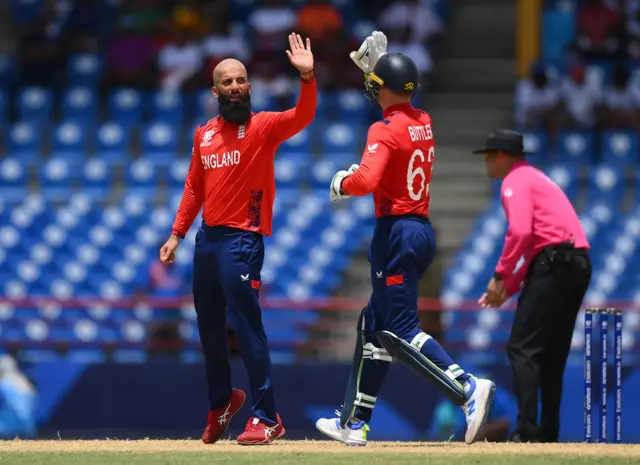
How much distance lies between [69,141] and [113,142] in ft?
1.79

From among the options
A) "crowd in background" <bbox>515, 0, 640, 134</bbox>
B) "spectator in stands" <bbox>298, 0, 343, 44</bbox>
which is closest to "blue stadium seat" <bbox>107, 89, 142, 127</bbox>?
"spectator in stands" <bbox>298, 0, 343, 44</bbox>

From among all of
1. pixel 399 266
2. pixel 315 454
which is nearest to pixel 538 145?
pixel 399 266

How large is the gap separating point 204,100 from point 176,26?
161cm

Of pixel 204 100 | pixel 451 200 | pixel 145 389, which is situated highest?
pixel 204 100

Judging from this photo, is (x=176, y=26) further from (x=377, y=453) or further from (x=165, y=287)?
(x=377, y=453)

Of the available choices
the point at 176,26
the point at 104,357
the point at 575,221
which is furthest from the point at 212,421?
the point at 176,26

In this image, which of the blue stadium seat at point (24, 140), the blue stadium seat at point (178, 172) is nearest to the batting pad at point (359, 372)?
the blue stadium seat at point (178, 172)

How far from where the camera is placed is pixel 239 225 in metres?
7.79

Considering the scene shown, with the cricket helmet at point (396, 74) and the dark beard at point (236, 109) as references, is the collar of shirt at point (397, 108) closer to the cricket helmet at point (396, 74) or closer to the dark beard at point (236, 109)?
the cricket helmet at point (396, 74)

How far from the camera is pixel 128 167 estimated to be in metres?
15.9

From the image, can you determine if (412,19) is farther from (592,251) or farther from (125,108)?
(592,251)

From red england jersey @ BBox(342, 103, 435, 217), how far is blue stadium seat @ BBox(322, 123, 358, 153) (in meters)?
7.96

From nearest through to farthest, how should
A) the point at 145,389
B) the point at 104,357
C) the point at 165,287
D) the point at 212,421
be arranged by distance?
the point at 212,421, the point at 145,389, the point at 104,357, the point at 165,287

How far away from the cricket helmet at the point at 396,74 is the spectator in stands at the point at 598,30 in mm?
9390
